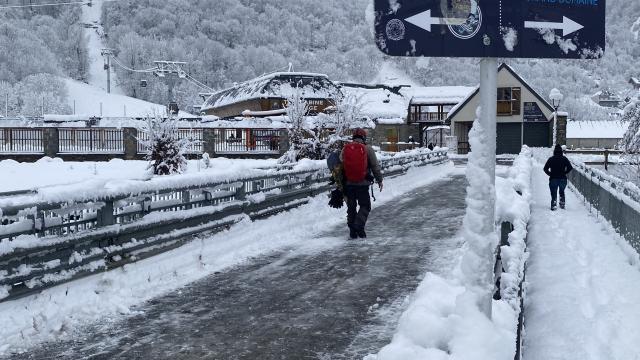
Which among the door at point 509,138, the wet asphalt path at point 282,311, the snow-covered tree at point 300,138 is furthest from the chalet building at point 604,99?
the wet asphalt path at point 282,311

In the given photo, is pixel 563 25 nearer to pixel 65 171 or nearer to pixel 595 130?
pixel 65 171

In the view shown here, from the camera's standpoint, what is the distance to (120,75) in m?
180

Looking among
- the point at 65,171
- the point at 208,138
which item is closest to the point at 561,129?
the point at 208,138

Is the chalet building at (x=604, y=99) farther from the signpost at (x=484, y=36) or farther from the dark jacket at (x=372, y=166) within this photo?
the signpost at (x=484, y=36)

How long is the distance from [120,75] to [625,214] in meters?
184

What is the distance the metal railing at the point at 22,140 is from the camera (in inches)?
1266

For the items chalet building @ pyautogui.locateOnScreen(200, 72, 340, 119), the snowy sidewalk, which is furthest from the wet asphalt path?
chalet building @ pyautogui.locateOnScreen(200, 72, 340, 119)

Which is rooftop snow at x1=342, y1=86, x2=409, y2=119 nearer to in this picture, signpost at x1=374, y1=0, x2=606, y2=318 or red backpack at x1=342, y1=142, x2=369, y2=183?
red backpack at x1=342, y1=142, x2=369, y2=183

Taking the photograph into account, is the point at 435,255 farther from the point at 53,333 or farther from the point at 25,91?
the point at 25,91

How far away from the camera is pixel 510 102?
59375mm

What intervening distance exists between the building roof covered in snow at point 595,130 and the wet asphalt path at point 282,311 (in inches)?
3045

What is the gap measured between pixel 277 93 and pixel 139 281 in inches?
1972

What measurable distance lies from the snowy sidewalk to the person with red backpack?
2914 mm

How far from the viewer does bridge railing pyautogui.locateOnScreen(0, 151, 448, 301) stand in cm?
627
